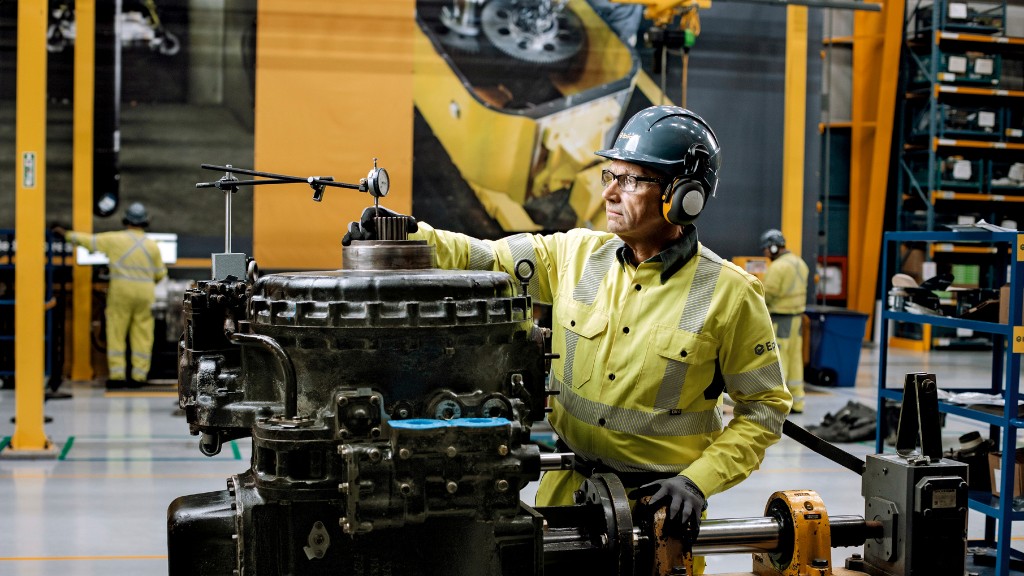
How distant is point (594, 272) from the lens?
92.2 inches

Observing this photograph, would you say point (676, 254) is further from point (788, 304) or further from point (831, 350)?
point (831, 350)

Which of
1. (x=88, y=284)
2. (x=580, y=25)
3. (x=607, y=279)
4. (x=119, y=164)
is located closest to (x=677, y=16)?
(x=580, y=25)

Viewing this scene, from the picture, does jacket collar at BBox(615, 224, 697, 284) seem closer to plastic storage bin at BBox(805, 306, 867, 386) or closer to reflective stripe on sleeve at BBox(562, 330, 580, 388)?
reflective stripe on sleeve at BBox(562, 330, 580, 388)

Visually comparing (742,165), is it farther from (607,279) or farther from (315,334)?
(315,334)

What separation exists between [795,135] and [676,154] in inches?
326

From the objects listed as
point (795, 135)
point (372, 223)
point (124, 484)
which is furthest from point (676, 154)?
point (795, 135)

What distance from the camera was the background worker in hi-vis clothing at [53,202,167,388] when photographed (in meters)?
9.09

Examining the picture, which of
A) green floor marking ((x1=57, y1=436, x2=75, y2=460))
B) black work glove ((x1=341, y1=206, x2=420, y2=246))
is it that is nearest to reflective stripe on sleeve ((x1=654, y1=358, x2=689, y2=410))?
black work glove ((x1=341, y1=206, x2=420, y2=246))

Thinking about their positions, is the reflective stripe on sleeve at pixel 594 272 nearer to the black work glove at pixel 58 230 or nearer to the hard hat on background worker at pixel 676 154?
the hard hat on background worker at pixel 676 154

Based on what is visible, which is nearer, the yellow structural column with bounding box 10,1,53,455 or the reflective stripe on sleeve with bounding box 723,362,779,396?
the reflective stripe on sleeve with bounding box 723,362,779,396

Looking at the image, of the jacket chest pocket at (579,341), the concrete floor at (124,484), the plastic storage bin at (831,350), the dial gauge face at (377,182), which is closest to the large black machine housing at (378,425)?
the dial gauge face at (377,182)

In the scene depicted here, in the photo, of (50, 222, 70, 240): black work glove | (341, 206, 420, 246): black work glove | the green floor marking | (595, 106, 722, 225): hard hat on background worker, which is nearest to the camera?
(341, 206, 420, 246): black work glove

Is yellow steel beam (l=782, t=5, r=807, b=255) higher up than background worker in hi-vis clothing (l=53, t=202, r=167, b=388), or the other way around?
yellow steel beam (l=782, t=5, r=807, b=255)

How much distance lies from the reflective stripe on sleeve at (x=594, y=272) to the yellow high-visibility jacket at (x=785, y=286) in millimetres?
6970
